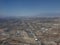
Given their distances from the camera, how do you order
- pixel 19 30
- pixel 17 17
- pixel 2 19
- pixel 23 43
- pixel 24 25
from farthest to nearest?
pixel 24 25
pixel 19 30
pixel 17 17
pixel 2 19
pixel 23 43

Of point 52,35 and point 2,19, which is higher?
point 2,19

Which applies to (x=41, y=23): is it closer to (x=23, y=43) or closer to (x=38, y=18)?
(x=38, y=18)

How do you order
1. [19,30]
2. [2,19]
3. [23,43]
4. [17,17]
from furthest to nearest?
[19,30]
[17,17]
[2,19]
[23,43]

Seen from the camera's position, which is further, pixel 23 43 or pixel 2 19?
pixel 2 19

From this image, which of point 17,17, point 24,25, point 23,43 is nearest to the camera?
point 23,43

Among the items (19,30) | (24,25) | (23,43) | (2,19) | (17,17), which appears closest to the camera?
(23,43)

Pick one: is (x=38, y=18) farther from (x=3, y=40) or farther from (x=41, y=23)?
(x=3, y=40)

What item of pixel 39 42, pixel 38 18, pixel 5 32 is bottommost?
pixel 39 42

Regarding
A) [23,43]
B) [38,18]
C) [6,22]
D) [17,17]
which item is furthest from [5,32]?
[38,18]

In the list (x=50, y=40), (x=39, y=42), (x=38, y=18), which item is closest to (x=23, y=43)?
(x=39, y=42)
